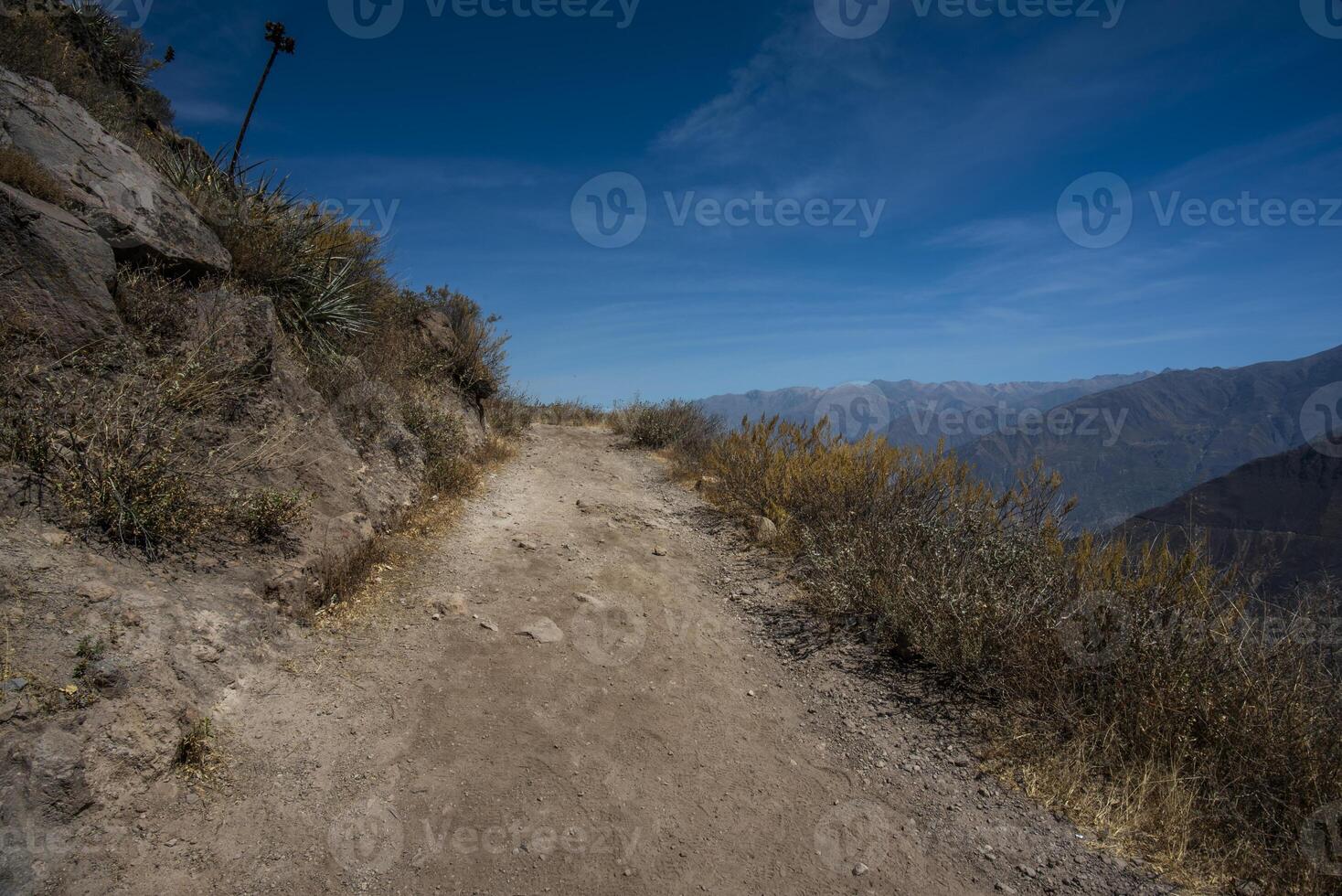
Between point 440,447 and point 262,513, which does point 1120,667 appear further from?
point 440,447

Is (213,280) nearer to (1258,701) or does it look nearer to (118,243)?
(118,243)

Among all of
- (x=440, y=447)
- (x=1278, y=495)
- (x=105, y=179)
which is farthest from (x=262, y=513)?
(x=1278, y=495)

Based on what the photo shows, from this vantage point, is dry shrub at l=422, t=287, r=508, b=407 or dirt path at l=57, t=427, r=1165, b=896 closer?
dirt path at l=57, t=427, r=1165, b=896

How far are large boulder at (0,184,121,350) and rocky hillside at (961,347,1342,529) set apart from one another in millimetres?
106336

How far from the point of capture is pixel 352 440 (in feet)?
18.3

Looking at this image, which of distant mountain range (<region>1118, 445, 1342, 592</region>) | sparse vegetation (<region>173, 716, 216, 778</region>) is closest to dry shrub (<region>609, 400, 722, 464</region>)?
sparse vegetation (<region>173, 716, 216, 778</region>)

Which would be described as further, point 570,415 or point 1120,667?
point 570,415

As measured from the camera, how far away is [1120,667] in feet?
10.7

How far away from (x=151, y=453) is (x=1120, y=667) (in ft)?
19.1

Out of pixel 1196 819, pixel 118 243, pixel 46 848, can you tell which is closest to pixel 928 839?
pixel 1196 819

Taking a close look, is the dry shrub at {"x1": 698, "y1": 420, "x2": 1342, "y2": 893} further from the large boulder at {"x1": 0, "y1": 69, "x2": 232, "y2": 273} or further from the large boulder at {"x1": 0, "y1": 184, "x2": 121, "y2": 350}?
the large boulder at {"x1": 0, "y1": 69, "x2": 232, "y2": 273}

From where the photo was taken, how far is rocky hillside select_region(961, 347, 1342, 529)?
109562 mm

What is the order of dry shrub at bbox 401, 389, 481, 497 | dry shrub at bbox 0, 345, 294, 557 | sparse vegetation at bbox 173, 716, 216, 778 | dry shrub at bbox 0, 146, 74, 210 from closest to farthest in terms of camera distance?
1. sparse vegetation at bbox 173, 716, 216, 778
2. dry shrub at bbox 0, 345, 294, 557
3. dry shrub at bbox 0, 146, 74, 210
4. dry shrub at bbox 401, 389, 481, 497

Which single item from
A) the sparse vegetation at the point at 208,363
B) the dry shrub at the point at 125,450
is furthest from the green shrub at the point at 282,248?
the dry shrub at the point at 125,450
